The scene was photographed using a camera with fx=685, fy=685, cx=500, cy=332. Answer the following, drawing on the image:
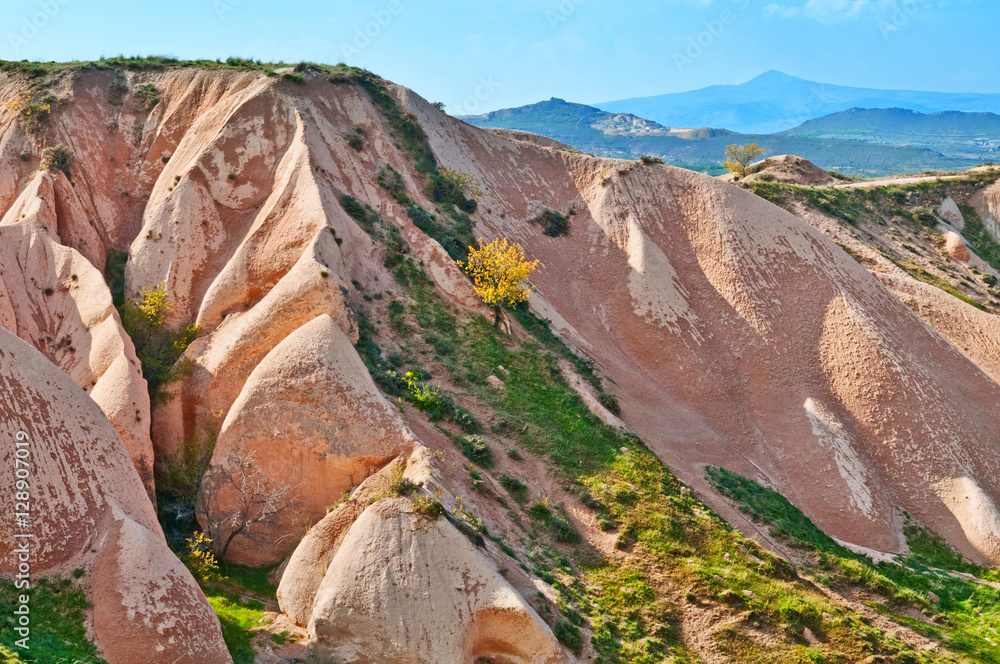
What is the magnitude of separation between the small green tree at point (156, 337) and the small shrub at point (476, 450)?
11093 millimetres

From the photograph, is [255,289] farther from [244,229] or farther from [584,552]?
[584,552]

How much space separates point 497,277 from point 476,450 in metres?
10.7

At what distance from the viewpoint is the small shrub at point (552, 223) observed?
141 ft

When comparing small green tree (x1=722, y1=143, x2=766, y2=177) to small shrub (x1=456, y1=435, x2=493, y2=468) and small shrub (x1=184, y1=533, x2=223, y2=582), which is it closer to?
small shrub (x1=456, y1=435, x2=493, y2=468)

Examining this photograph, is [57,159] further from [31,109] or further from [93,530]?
[93,530]

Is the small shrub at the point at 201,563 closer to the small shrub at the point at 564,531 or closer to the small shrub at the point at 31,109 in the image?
the small shrub at the point at 564,531

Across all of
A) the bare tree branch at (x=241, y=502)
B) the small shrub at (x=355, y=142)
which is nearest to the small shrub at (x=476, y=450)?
the bare tree branch at (x=241, y=502)

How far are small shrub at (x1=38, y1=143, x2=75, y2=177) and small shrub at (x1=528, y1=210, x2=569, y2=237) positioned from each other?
82.3 ft

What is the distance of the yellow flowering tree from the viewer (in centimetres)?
3175

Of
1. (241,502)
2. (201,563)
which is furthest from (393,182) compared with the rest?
(201,563)

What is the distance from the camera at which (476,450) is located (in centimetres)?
2462

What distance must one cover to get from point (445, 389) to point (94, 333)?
13966 mm

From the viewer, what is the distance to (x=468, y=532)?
67.4ft

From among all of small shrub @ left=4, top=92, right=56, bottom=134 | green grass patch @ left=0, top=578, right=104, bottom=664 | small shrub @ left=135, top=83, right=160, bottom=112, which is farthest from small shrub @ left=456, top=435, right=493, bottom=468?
small shrub @ left=4, top=92, right=56, bottom=134
